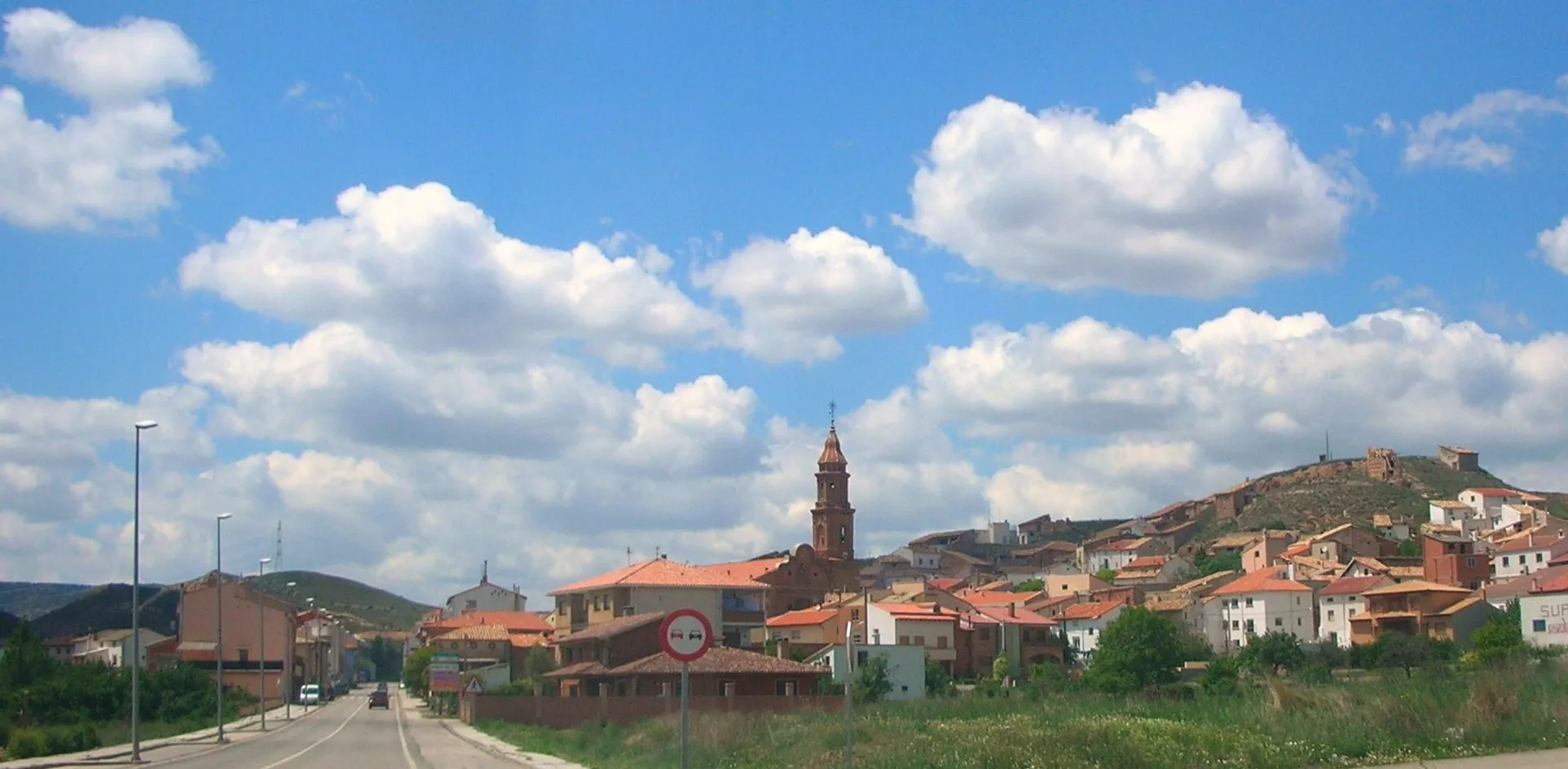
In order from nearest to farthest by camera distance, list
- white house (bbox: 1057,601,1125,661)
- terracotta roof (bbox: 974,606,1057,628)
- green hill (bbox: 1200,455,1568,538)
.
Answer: terracotta roof (bbox: 974,606,1057,628) → white house (bbox: 1057,601,1125,661) → green hill (bbox: 1200,455,1568,538)

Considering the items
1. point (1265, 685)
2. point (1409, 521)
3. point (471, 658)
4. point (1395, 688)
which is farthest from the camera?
point (1409, 521)

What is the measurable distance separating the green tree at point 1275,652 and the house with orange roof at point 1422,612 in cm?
972

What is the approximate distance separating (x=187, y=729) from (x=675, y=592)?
98.6 ft

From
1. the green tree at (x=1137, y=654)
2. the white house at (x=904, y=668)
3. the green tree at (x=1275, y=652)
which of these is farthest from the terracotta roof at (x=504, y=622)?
the green tree at (x=1275, y=652)

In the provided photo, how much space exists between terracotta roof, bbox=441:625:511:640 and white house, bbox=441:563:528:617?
47.0 m

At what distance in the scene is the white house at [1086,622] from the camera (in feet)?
332

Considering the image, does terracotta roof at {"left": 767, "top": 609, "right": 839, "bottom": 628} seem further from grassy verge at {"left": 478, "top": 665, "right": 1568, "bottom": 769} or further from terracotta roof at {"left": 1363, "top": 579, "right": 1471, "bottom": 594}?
grassy verge at {"left": 478, "top": 665, "right": 1568, "bottom": 769}

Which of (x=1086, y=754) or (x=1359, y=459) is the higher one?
(x=1359, y=459)

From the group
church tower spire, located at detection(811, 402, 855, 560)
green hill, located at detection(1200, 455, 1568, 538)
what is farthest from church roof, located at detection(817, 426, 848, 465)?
green hill, located at detection(1200, 455, 1568, 538)

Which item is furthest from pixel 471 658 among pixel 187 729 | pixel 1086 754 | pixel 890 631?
pixel 1086 754

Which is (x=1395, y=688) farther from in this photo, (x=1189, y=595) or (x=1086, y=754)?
(x=1189, y=595)

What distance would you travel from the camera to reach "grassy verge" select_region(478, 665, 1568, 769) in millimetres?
21641

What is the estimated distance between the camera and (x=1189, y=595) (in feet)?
359

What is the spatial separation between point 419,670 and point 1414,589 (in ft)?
216
